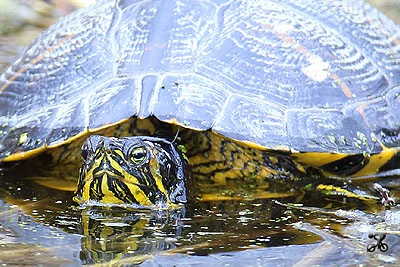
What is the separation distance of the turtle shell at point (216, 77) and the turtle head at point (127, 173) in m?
0.27

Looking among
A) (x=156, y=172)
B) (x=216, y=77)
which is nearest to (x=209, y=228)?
(x=156, y=172)

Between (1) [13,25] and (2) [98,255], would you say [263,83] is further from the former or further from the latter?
(1) [13,25]

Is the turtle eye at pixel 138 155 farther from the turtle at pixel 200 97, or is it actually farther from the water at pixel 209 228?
the water at pixel 209 228

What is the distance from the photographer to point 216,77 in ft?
12.1

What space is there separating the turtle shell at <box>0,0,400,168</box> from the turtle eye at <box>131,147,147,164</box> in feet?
0.94

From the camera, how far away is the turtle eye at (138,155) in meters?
3.22

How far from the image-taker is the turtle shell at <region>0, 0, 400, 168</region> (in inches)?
138

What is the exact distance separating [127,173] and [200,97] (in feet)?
2.26

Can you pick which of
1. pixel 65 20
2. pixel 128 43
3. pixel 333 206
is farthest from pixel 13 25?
pixel 333 206

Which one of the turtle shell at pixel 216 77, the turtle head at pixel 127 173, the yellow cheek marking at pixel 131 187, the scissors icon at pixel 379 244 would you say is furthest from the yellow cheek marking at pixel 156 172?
the scissors icon at pixel 379 244

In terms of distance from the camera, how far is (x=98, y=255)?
8.04ft

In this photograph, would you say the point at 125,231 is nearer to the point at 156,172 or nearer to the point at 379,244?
the point at 156,172

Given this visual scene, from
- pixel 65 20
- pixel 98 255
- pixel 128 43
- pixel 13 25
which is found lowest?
pixel 98 255

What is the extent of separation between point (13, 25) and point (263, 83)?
7.23m
